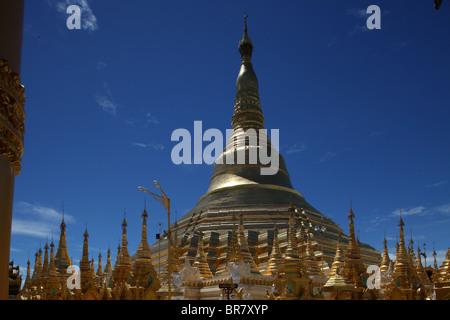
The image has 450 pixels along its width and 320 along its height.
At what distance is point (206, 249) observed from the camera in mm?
38938

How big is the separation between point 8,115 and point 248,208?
39733 mm

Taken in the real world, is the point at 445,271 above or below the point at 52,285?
above

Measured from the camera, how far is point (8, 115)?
600cm

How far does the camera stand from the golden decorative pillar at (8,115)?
5.80 m

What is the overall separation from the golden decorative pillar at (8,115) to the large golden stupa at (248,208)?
28066mm

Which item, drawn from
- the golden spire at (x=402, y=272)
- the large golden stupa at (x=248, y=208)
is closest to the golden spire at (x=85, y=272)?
the large golden stupa at (x=248, y=208)

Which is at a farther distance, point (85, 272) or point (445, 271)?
point (85, 272)

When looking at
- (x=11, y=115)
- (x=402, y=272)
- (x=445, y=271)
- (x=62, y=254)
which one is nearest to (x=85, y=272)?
(x=62, y=254)

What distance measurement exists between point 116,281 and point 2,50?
22230 millimetres

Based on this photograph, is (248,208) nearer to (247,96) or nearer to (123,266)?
(247,96)

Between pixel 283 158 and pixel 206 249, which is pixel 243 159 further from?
pixel 206 249

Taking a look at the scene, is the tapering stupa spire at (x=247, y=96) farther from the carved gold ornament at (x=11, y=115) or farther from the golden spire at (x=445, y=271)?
the carved gold ornament at (x=11, y=115)

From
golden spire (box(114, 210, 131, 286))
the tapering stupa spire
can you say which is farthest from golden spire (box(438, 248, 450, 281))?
the tapering stupa spire

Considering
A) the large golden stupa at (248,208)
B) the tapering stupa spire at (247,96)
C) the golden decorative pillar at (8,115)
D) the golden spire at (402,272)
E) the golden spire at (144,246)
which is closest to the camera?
the golden decorative pillar at (8,115)
